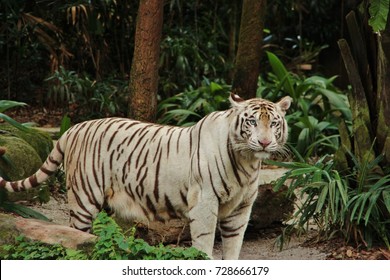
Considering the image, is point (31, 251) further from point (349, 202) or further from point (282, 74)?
point (282, 74)

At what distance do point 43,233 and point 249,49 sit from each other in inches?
198

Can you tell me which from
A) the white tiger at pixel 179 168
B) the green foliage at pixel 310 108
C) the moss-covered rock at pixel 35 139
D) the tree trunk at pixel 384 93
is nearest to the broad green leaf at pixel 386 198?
the tree trunk at pixel 384 93

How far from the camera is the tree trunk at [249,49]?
1016 centimetres

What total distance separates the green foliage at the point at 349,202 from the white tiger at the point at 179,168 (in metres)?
0.74

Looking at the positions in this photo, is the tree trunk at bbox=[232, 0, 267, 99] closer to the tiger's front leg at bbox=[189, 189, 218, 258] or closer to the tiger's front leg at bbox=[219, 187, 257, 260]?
the tiger's front leg at bbox=[219, 187, 257, 260]

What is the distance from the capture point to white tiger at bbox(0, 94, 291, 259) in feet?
20.0

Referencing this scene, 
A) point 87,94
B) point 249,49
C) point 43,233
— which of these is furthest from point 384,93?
point 87,94

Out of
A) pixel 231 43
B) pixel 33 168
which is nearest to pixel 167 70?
pixel 231 43

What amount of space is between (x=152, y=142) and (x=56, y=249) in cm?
127

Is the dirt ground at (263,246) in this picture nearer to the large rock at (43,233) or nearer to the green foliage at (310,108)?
the large rock at (43,233)

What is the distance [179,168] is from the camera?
6.33 metres

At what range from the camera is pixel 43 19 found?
12.5 metres

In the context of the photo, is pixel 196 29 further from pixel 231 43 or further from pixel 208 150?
pixel 208 150
